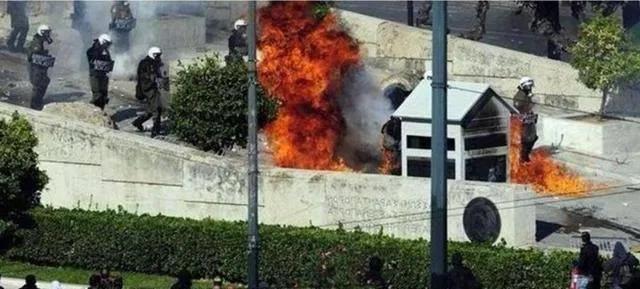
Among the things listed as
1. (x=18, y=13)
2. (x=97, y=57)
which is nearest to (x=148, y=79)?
(x=97, y=57)

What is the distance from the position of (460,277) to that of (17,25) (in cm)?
1874

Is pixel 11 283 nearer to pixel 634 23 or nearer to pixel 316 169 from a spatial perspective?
pixel 316 169

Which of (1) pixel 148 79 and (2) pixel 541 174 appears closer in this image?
(2) pixel 541 174

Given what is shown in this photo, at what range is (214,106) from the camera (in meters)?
32.0

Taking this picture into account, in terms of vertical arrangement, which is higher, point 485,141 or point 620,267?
point 485,141

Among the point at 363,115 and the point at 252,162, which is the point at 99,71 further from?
the point at 252,162

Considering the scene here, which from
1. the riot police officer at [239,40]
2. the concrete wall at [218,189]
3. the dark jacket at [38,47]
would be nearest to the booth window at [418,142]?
the concrete wall at [218,189]

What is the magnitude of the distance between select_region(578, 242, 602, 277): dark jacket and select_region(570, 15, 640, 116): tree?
809 cm

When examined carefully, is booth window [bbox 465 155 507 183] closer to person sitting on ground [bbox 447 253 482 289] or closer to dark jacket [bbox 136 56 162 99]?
person sitting on ground [bbox 447 253 482 289]

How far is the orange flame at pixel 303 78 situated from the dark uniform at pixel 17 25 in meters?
8.49

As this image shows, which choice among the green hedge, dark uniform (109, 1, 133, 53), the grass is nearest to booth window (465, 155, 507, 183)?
the green hedge

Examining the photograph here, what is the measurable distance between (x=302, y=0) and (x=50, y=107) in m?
4.13

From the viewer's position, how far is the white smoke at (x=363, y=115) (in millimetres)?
33594

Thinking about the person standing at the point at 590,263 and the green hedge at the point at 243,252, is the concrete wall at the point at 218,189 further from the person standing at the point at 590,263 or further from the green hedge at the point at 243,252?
the person standing at the point at 590,263
